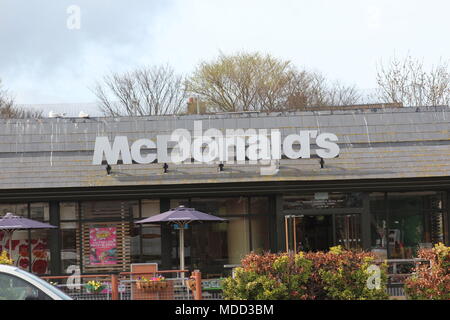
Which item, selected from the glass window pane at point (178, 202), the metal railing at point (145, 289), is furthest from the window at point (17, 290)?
the glass window pane at point (178, 202)

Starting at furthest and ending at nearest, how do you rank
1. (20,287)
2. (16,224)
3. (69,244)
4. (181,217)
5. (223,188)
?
(69,244) < (223,188) < (16,224) < (181,217) < (20,287)

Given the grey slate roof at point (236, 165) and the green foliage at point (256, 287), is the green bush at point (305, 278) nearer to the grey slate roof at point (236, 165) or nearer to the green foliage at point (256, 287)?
the green foliage at point (256, 287)

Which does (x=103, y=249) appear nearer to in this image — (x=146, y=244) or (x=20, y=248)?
(x=146, y=244)

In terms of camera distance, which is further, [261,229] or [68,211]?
[261,229]

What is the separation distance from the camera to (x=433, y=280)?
598 inches

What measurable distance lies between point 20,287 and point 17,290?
8 cm

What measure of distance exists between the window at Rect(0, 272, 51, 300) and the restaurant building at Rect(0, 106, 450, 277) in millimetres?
11366

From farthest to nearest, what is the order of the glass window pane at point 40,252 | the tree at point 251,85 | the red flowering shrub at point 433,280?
the tree at point 251,85 < the glass window pane at point 40,252 < the red flowering shrub at point 433,280

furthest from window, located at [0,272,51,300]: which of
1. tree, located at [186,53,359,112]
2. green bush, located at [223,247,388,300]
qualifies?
tree, located at [186,53,359,112]

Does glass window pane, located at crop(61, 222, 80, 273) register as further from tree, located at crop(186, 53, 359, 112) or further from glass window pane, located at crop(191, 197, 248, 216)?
tree, located at crop(186, 53, 359, 112)

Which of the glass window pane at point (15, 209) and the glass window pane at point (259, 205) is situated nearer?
the glass window pane at point (15, 209)

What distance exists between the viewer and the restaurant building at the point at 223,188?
21.6 metres

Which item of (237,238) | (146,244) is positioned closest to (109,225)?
(146,244)
